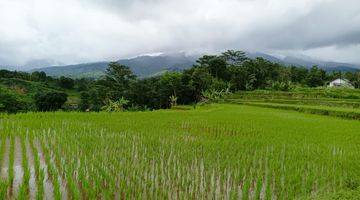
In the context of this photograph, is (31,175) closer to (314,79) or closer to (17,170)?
(17,170)

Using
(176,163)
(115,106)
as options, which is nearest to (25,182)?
(176,163)

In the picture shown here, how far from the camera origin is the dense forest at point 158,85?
32375mm

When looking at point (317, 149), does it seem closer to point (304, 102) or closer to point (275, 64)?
point (304, 102)

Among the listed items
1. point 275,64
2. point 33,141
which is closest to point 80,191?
point 33,141

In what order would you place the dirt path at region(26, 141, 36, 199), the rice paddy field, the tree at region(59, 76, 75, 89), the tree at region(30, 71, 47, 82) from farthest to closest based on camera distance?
the tree at region(59, 76, 75, 89) < the tree at region(30, 71, 47, 82) < the rice paddy field < the dirt path at region(26, 141, 36, 199)

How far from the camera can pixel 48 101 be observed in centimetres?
3247

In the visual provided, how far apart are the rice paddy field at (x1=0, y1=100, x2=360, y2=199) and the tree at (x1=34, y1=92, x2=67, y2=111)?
2235 centimetres

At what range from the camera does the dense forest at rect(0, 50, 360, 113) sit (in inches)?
1275

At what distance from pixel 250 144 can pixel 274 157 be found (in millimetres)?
1457

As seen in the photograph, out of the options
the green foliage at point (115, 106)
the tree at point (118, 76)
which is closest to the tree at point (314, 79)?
the tree at point (118, 76)

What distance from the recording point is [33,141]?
835 centimetres

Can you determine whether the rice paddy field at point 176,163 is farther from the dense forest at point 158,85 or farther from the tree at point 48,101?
the tree at point 48,101

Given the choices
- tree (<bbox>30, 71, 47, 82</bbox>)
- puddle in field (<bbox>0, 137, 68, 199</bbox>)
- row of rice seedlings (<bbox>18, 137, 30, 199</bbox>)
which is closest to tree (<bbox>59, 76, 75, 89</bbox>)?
tree (<bbox>30, 71, 47, 82</bbox>)

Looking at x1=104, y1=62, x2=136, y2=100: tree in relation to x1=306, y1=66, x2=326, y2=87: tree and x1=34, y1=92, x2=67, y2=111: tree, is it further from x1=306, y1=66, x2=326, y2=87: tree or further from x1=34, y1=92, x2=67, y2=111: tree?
x1=306, y1=66, x2=326, y2=87: tree
